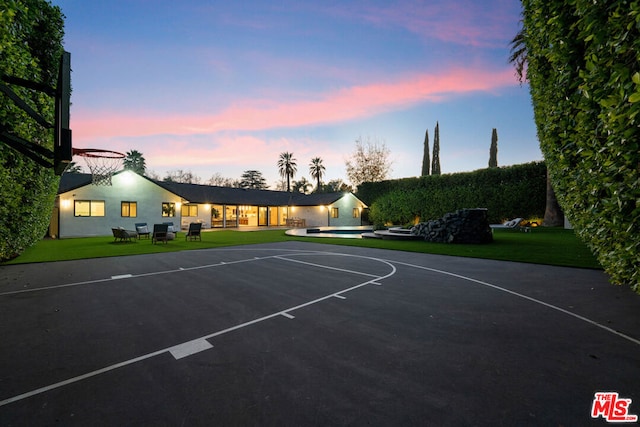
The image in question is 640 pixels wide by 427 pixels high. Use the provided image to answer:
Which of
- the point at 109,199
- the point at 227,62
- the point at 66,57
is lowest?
the point at 109,199

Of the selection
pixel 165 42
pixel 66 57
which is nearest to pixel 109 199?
pixel 165 42

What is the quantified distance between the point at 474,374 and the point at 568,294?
468 centimetres

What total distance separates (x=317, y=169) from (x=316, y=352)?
2269 inches

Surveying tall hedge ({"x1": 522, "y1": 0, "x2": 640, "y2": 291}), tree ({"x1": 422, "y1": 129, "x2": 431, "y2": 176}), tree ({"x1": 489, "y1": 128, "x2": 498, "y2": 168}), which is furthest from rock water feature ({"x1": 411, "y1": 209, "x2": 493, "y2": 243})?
tree ({"x1": 422, "y1": 129, "x2": 431, "y2": 176})

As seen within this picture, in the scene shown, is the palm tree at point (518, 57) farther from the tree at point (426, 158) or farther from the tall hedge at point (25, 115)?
the tall hedge at point (25, 115)

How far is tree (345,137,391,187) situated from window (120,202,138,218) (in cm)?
3078

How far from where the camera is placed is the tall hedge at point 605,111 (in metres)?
2.47

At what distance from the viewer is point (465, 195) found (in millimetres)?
24719

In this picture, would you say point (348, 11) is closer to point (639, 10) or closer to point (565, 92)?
point (565, 92)

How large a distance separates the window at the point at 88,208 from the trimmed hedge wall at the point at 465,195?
27875mm

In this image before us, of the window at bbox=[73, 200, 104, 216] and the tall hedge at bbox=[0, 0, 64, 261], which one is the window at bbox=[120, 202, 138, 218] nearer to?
the window at bbox=[73, 200, 104, 216]

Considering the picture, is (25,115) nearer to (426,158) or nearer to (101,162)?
(101,162)

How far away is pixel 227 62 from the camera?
16703 millimetres

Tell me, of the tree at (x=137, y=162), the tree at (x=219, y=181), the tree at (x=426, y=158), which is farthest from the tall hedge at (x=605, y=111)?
the tree at (x=219, y=181)
